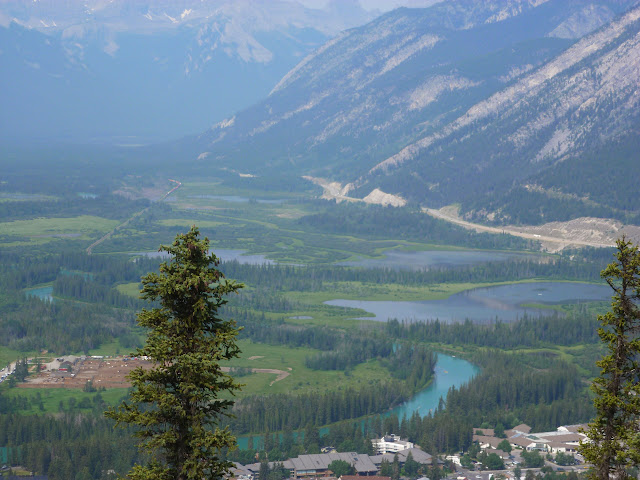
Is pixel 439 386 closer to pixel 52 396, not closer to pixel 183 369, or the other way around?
pixel 52 396

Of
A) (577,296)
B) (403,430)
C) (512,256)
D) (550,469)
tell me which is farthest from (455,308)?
(550,469)

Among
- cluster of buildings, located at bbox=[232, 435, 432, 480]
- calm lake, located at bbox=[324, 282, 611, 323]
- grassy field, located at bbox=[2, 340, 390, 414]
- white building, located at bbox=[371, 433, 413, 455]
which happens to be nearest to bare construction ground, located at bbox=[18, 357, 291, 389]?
grassy field, located at bbox=[2, 340, 390, 414]

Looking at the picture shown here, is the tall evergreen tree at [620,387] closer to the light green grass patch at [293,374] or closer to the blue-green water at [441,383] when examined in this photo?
the blue-green water at [441,383]

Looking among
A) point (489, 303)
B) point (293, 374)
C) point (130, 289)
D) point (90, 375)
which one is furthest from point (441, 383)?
point (130, 289)

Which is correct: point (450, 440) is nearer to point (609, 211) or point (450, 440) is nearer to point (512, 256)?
point (512, 256)

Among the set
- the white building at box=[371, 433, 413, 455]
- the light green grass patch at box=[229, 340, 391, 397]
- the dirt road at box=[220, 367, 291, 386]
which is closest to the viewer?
the white building at box=[371, 433, 413, 455]

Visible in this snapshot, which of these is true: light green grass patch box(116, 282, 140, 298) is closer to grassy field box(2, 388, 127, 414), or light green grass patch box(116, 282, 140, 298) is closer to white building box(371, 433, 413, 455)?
grassy field box(2, 388, 127, 414)
